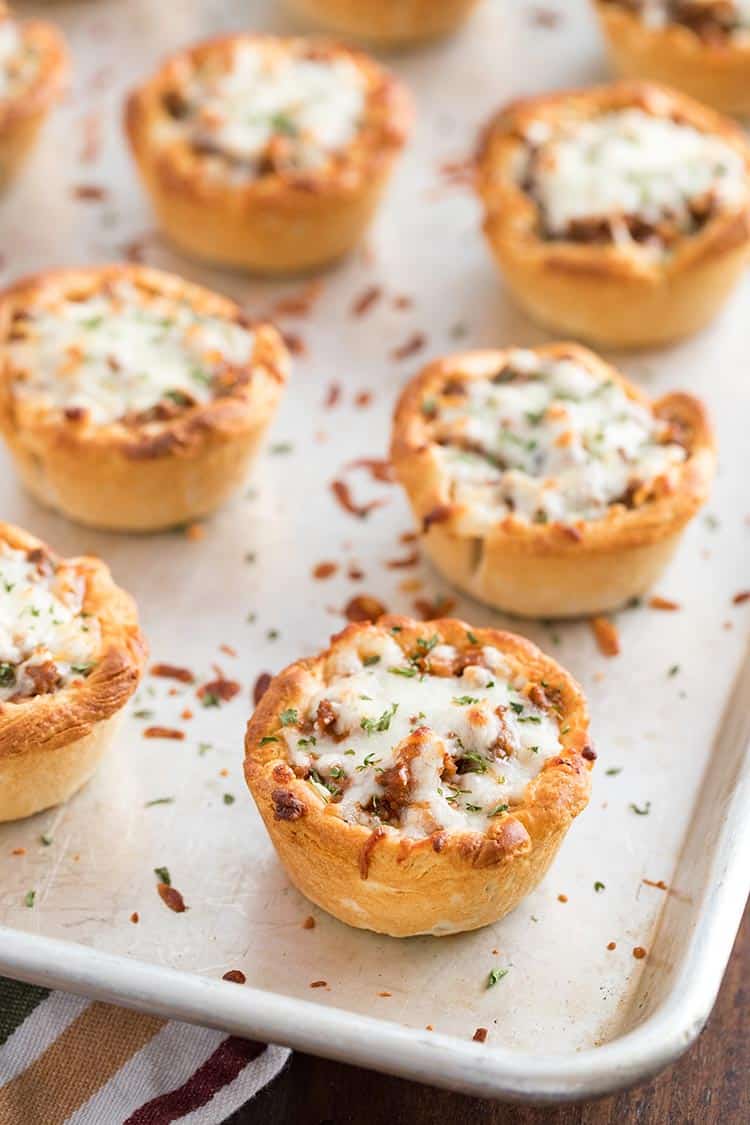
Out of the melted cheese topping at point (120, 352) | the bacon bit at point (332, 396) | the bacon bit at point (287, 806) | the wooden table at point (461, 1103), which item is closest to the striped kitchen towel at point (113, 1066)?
the wooden table at point (461, 1103)

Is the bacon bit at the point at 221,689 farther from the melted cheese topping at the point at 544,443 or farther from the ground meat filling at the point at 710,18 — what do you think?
the ground meat filling at the point at 710,18

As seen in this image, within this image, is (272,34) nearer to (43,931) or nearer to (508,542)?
(508,542)

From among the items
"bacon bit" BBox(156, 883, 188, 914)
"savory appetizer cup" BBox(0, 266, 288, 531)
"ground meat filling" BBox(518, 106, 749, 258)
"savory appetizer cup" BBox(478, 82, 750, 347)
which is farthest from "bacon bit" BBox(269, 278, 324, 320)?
"bacon bit" BBox(156, 883, 188, 914)

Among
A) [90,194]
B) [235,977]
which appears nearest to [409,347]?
[90,194]

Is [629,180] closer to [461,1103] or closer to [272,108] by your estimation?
[272,108]

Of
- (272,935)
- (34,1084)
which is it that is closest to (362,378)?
(272,935)
